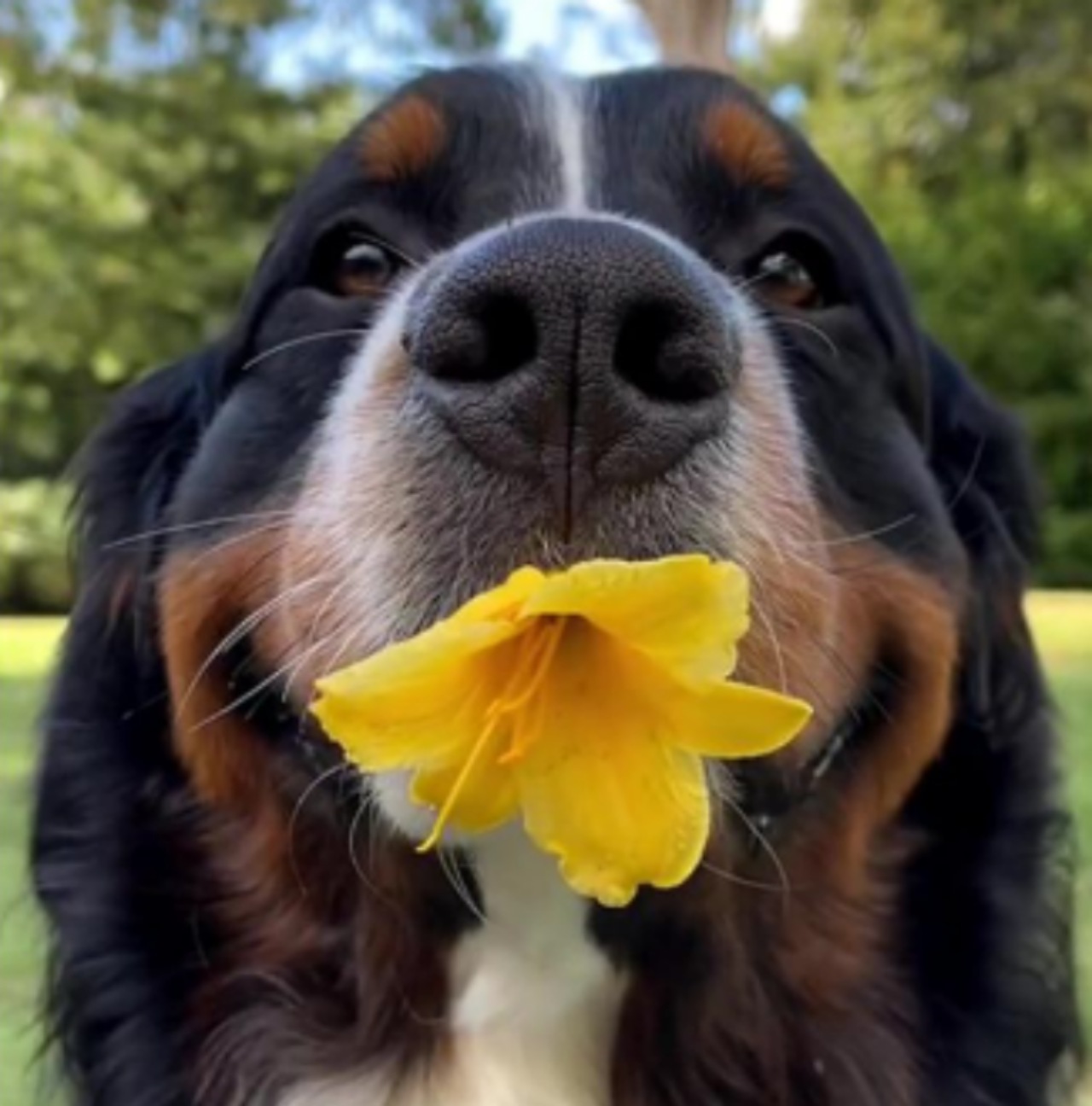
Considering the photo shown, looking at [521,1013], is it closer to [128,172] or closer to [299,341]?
[299,341]

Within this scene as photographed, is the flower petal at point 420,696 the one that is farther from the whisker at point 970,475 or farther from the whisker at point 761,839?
the whisker at point 970,475

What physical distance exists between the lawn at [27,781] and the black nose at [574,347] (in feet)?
4.41

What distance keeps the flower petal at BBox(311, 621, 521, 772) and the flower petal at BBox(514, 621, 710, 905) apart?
6cm

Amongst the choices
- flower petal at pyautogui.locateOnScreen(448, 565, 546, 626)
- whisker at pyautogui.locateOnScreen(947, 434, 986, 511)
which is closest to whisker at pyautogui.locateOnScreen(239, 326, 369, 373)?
flower petal at pyautogui.locateOnScreen(448, 565, 546, 626)

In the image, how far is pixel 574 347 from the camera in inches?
75.5

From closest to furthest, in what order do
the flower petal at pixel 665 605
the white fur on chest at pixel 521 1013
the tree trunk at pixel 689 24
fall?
the flower petal at pixel 665 605 < the white fur on chest at pixel 521 1013 < the tree trunk at pixel 689 24

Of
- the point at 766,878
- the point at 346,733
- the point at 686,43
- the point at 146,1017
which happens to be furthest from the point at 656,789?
the point at 686,43

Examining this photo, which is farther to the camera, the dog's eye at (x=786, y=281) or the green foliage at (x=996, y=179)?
the green foliage at (x=996, y=179)

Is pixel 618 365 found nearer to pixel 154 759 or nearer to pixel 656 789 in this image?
pixel 656 789

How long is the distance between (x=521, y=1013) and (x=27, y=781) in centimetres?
93

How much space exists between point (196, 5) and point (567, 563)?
23.4 meters

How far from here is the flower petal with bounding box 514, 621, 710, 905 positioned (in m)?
1.81

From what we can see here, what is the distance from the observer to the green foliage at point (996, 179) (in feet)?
80.4

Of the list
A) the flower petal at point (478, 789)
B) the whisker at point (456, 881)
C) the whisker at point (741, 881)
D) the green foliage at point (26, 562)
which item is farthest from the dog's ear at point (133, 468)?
the green foliage at point (26, 562)
